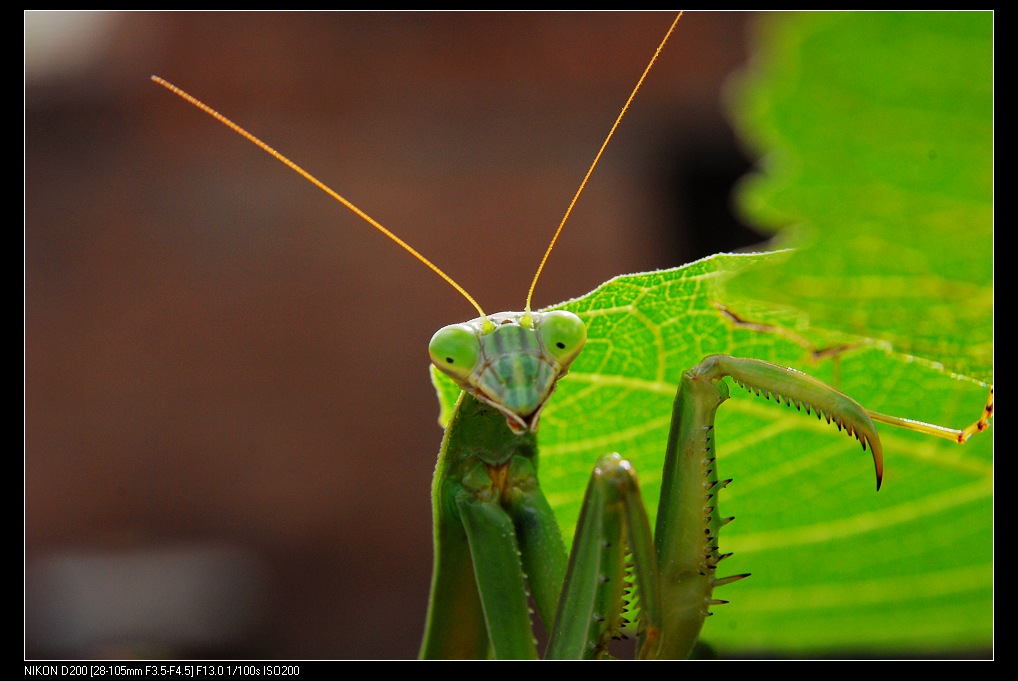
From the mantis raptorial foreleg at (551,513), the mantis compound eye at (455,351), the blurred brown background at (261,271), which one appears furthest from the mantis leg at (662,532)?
the blurred brown background at (261,271)

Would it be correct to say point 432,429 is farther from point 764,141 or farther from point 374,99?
point 764,141

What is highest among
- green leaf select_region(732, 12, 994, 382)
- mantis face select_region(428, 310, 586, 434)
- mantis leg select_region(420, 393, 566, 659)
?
green leaf select_region(732, 12, 994, 382)

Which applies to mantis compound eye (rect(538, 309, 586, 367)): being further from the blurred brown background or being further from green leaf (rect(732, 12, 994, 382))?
the blurred brown background

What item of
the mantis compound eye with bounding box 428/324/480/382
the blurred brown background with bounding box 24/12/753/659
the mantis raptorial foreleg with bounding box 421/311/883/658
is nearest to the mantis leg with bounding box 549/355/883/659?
the mantis raptorial foreleg with bounding box 421/311/883/658

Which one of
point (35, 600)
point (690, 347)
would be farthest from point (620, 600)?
point (35, 600)

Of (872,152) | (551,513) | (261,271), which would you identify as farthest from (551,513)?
(261,271)

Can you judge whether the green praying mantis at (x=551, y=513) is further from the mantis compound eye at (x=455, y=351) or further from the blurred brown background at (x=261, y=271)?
the blurred brown background at (x=261, y=271)

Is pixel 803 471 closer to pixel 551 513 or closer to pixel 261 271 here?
pixel 551 513
